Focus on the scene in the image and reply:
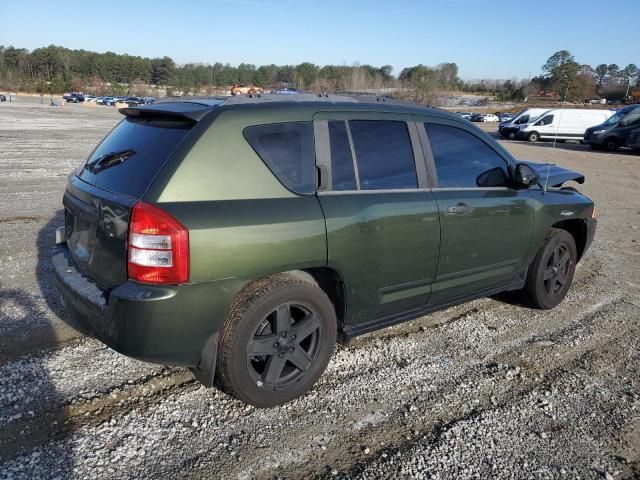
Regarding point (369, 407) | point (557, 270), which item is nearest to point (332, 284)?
point (369, 407)

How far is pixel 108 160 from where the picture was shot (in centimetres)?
323

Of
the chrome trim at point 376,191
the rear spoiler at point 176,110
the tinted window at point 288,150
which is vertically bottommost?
the chrome trim at point 376,191

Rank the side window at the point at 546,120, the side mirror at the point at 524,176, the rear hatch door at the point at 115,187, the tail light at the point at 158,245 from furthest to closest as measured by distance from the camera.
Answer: the side window at the point at 546,120 → the side mirror at the point at 524,176 → the rear hatch door at the point at 115,187 → the tail light at the point at 158,245

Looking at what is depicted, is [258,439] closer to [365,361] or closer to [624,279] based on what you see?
[365,361]

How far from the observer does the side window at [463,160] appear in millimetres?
3846

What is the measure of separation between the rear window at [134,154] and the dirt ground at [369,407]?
1.27 m

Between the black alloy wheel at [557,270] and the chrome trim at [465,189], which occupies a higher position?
the chrome trim at [465,189]

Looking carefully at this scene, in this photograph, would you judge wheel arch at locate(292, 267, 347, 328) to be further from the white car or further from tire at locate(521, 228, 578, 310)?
the white car

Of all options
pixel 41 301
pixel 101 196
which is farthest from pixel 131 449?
pixel 41 301

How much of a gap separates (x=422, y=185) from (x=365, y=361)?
1.32 metres

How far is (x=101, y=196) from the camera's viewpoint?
2.96m

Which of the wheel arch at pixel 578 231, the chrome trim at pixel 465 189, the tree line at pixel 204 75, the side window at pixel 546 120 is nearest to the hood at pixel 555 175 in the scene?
the wheel arch at pixel 578 231

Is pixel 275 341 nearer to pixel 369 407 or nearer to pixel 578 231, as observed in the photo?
pixel 369 407

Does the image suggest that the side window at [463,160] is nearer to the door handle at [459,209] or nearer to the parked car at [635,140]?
the door handle at [459,209]
